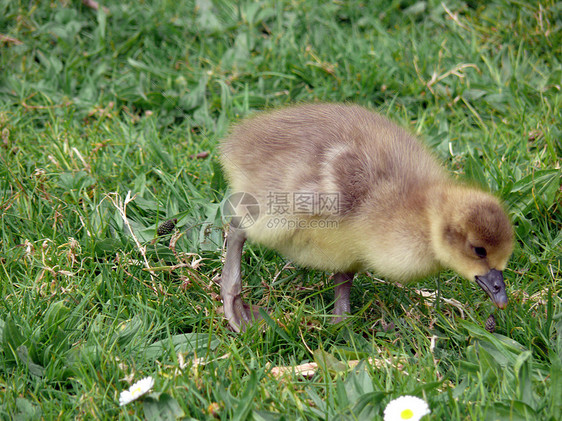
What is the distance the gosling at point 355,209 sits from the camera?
2.13 metres

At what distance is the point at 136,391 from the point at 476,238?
44.5 inches

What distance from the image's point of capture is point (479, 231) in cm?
207

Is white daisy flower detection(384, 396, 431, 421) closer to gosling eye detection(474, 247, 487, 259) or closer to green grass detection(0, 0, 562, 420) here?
green grass detection(0, 0, 562, 420)

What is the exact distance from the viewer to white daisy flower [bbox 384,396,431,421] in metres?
1.82

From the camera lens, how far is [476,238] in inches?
81.7

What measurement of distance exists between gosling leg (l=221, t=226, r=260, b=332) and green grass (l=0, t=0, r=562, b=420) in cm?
6

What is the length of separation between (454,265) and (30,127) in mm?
2273

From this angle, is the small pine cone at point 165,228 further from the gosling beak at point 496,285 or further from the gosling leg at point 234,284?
the gosling beak at point 496,285

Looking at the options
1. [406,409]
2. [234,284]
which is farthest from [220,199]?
[406,409]

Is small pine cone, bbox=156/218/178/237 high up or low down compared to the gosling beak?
down

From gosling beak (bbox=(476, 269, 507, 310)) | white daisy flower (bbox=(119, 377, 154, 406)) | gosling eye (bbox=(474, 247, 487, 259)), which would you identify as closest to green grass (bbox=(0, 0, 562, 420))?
white daisy flower (bbox=(119, 377, 154, 406))

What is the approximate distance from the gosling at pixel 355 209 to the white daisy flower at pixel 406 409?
1.55 ft

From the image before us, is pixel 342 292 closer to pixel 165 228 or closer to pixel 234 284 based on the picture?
pixel 234 284

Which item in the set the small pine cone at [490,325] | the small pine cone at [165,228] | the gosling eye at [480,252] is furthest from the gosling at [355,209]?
the small pine cone at [165,228]
